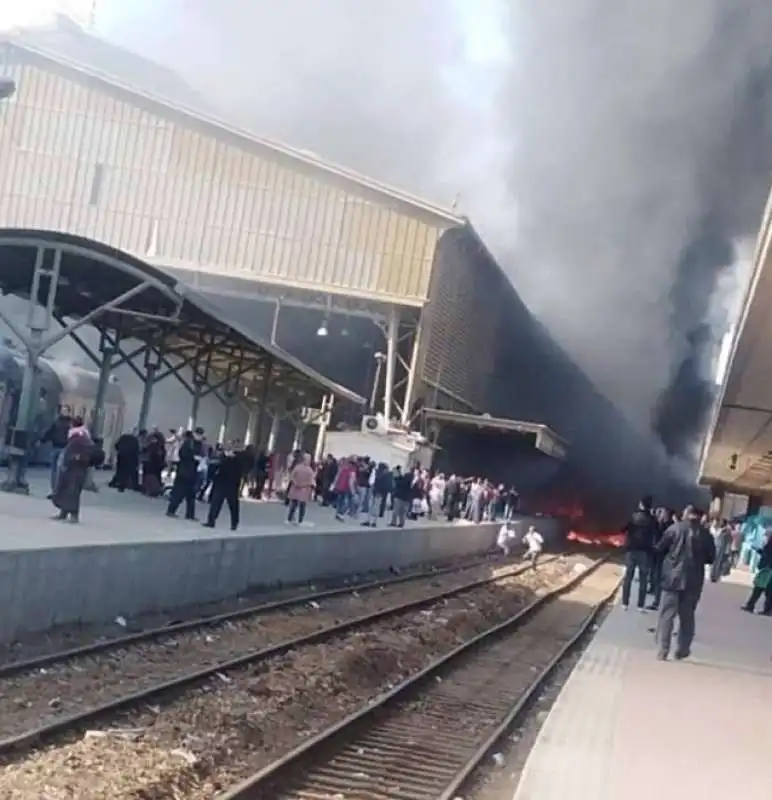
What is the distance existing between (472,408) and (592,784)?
130 ft

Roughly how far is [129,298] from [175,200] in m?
19.4

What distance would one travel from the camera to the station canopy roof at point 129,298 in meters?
17.7

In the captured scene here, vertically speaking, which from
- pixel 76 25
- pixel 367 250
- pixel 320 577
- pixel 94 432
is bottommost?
pixel 320 577

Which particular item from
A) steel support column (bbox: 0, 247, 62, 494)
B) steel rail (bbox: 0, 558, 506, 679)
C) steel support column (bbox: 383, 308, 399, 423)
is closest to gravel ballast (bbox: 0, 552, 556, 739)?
steel rail (bbox: 0, 558, 506, 679)

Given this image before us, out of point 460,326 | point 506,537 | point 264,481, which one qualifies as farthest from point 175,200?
point 506,537

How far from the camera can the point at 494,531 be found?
3800cm

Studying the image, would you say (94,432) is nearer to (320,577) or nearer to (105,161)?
(320,577)

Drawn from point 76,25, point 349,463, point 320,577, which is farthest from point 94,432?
point 76,25

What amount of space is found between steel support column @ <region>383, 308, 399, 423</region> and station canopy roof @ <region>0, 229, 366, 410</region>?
9.16 meters

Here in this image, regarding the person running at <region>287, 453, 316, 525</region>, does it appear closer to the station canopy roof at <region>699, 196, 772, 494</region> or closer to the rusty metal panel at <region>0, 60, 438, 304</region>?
the station canopy roof at <region>699, 196, 772, 494</region>

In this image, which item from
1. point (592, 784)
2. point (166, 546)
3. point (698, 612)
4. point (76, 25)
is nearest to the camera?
point (592, 784)

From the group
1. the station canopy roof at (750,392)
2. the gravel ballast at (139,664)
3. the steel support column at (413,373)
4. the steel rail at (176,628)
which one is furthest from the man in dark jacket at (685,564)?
the steel support column at (413,373)

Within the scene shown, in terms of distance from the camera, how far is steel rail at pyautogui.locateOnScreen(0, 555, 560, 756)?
7801 mm

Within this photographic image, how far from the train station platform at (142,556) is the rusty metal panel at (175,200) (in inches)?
482
